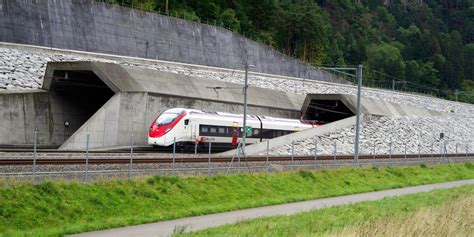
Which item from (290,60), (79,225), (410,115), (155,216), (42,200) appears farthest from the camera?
(290,60)

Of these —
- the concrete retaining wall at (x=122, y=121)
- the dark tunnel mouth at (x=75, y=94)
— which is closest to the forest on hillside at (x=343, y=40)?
the dark tunnel mouth at (x=75, y=94)

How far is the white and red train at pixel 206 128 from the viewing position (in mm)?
41188

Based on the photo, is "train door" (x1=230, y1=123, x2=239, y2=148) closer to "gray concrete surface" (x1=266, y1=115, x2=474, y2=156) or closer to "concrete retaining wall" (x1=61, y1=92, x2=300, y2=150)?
"gray concrete surface" (x1=266, y1=115, x2=474, y2=156)

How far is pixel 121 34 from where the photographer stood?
54.0 metres

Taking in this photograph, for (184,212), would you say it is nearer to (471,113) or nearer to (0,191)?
(0,191)

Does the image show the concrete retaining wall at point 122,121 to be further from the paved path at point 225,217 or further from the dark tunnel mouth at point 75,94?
the paved path at point 225,217

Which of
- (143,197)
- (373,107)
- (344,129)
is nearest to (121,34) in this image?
(344,129)

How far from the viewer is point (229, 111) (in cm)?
5059

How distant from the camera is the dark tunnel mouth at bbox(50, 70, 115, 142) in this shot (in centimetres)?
4106

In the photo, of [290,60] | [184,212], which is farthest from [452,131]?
[184,212]

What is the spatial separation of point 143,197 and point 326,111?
42.3 m

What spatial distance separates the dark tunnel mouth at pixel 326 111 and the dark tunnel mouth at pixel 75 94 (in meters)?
21.9

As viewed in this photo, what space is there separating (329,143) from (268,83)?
13.6 metres

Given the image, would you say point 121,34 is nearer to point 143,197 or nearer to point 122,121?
point 122,121
